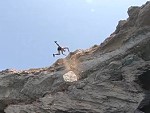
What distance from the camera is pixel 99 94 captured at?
34219 mm

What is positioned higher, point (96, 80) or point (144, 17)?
point (144, 17)

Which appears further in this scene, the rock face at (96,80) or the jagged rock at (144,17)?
the jagged rock at (144,17)

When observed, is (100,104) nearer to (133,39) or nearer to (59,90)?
(59,90)

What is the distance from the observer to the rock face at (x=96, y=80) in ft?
109

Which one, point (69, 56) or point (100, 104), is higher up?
point (69, 56)

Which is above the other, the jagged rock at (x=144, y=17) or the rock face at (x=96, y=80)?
the jagged rock at (x=144, y=17)

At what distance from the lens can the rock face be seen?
33.3 m

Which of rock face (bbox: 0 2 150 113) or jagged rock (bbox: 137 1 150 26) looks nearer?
rock face (bbox: 0 2 150 113)

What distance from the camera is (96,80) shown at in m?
35.9

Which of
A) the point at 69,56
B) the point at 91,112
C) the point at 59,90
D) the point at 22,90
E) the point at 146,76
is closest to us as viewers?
the point at 91,112

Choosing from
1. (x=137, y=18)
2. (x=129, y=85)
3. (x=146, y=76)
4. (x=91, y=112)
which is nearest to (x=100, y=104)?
(x=91, y=112)

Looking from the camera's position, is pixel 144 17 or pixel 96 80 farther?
pixel 144 17

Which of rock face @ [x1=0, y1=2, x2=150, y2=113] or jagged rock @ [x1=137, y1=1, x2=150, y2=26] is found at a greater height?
jagged rock @ [x1=137, y1=1, x2=150, y2=26]

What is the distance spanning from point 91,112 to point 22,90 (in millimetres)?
12251
